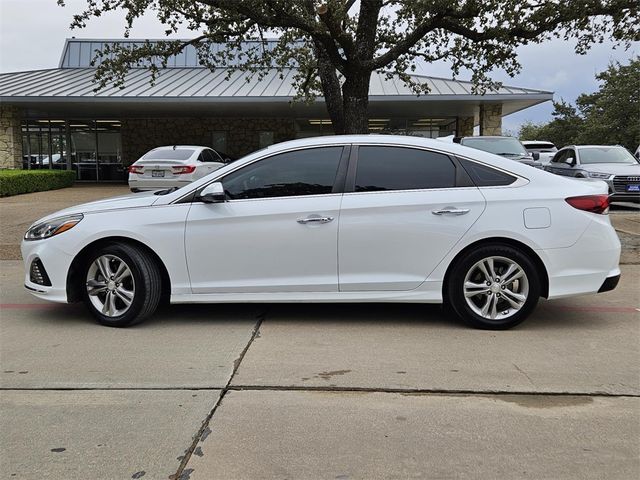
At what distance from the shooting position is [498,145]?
43.7 ft

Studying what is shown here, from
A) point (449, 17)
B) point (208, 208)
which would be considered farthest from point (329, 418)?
point (449, 17)

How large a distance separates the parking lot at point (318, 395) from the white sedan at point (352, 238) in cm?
36

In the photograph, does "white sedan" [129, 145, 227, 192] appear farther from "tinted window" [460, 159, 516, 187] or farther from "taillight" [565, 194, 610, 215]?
"taillight" [565, 194, 610, 215]

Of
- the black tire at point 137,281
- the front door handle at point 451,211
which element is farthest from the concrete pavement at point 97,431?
the front door handle at point 451,211

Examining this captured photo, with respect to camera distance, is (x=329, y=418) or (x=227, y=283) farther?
(x=227, y=283)

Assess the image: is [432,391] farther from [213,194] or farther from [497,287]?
[213,194]

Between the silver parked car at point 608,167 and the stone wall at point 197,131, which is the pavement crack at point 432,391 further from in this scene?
the stone wall at point 197,131

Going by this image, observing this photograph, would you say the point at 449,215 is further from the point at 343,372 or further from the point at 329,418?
the point at 329,418

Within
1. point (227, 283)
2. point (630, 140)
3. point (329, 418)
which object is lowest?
point (329, 418)

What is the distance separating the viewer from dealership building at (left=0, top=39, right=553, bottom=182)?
66.9ft

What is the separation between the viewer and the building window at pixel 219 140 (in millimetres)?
26719

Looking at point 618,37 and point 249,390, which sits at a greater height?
point 618,37

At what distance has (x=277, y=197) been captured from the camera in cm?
496

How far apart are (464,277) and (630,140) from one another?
40.1 meters
